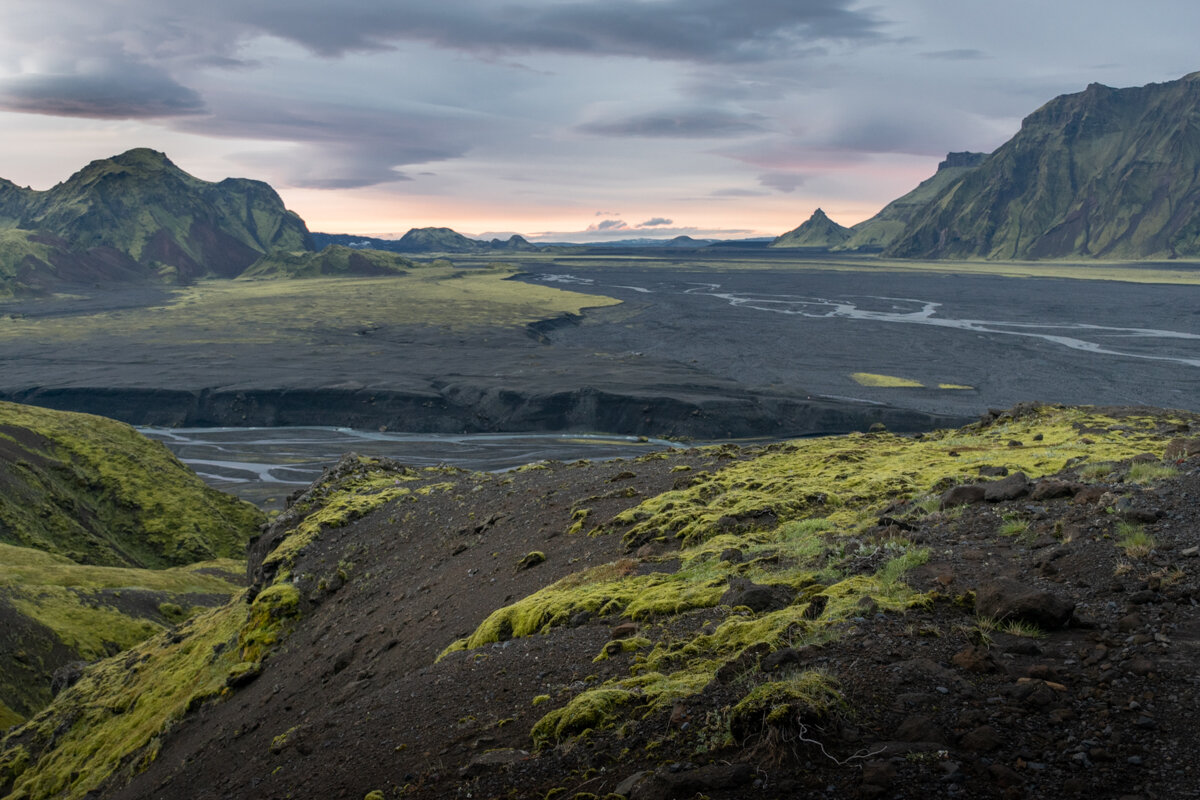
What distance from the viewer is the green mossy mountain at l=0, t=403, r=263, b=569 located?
49.3 m

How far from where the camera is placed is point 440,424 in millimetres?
95438

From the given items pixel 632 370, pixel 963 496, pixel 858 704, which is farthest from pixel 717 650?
pixel 632 370

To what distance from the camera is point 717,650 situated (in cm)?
1070

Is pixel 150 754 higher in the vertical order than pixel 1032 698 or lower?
lower

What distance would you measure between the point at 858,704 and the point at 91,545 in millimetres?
52889

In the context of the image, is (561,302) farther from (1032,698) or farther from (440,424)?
(1032,698)

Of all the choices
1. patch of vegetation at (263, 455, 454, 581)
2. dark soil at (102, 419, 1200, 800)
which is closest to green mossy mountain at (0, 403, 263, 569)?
patch of vegetation at (263, 455, 454, 581)

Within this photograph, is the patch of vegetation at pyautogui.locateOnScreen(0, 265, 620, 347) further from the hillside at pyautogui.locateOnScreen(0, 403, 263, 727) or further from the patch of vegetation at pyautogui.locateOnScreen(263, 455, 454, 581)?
the patch of vegetation at pyautogui.locateOnScreen(263, 455, 454, 581)

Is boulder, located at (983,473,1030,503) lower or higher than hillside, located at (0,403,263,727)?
higher

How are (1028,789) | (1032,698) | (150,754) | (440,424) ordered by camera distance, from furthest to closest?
(440,424) < (150,754) < (1032,698) < (1028,789)

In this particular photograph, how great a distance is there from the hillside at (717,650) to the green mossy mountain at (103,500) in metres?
28.4

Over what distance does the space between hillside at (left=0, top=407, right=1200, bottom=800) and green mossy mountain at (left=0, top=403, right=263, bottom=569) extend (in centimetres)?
2845

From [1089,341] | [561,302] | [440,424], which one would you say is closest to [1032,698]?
[440,424]

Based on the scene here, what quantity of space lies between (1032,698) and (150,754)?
17507 millimetres
